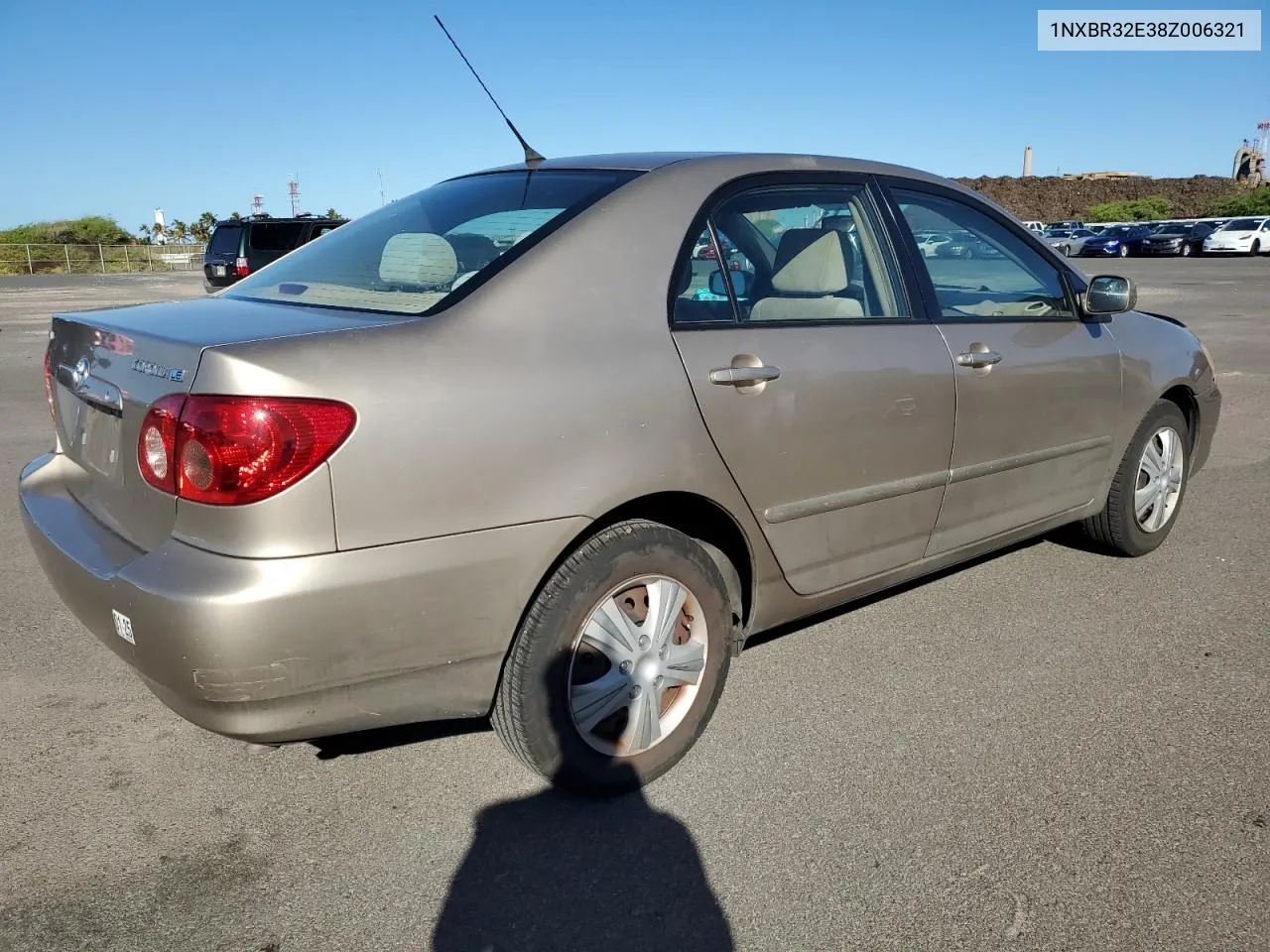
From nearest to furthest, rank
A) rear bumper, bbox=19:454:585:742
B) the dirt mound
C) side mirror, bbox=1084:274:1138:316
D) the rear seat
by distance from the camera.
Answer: rear bumper, bbox=19:454:585:742
the rear seat
side mirror, bbox=1084:274:1138:316
the dirt mound

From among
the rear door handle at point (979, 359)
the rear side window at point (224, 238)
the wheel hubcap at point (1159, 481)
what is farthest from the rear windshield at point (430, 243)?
the rear side window at point (224, 238)

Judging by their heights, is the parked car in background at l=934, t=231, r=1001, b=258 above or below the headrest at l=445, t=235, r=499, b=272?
below

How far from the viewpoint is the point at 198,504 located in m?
2.27

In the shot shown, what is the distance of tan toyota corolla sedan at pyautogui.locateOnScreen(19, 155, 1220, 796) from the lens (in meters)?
2.26

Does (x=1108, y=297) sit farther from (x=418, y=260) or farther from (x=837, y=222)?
(x=418, y=260)

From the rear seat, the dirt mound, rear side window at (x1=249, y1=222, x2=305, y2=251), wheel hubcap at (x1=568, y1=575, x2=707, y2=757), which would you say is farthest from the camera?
the dirt mound

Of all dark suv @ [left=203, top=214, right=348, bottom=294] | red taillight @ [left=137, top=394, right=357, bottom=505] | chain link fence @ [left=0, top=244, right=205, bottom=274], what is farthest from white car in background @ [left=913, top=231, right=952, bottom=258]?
chain link fence @ [left=0, top=244, right=205, bottom=274]

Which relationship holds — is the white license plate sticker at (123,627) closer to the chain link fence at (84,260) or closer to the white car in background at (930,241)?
the white car in background at (930,241)

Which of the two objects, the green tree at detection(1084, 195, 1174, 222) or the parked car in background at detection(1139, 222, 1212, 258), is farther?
the green tree at detection(1084, 195, 1174, 222)

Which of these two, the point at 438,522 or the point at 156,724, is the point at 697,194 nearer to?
the point at 438,522

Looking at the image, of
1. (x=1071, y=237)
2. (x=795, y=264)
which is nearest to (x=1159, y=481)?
(x=795, y=264)

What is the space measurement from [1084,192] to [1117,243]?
1759 inches

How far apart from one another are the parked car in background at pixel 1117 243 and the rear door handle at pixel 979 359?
4639 centimetres

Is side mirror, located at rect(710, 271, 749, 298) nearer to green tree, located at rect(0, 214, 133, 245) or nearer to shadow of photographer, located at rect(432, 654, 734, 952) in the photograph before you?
shadow of photographer, located at rect(432, 654, 734, 952)
